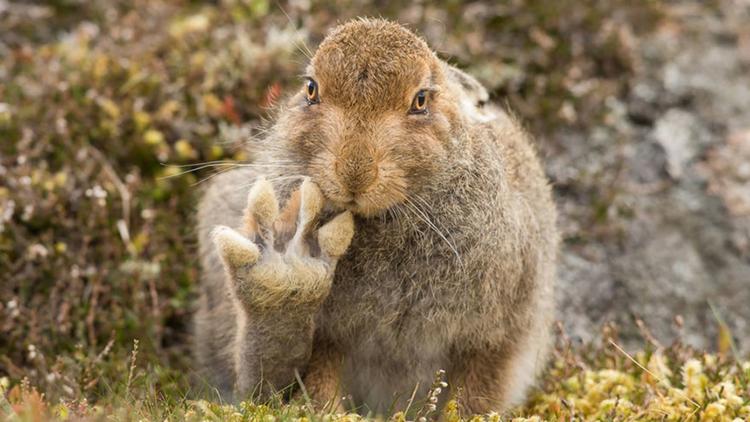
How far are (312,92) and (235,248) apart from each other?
78 cm

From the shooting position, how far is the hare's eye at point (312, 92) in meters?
4.44

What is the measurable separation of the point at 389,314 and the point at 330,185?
2.88 feet

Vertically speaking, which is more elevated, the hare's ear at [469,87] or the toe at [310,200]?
the hare's ear at [469,87]

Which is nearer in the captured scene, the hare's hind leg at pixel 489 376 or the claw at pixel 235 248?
the claw at pixel 235 248

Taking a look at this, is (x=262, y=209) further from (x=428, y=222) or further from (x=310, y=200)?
(x=428, y=222)

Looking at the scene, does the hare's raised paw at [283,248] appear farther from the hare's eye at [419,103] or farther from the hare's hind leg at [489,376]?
the hare's hind leg at [489,376]

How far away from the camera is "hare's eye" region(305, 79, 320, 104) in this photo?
4441 millimetres

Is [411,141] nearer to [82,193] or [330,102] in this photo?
[330,102]

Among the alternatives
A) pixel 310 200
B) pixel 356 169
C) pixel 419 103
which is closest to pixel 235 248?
pixel 310 200

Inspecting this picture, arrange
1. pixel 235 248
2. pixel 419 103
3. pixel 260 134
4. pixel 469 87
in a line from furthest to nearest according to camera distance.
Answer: pixel 260 134 → pixel 469 87 → pixel 419 103 → pixel 235 248

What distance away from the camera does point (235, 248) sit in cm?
436

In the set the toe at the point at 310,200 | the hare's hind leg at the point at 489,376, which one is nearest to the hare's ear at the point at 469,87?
the toe at the point at 310,200

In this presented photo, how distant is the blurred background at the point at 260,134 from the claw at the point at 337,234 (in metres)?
1.22

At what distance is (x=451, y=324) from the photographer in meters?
4.85
